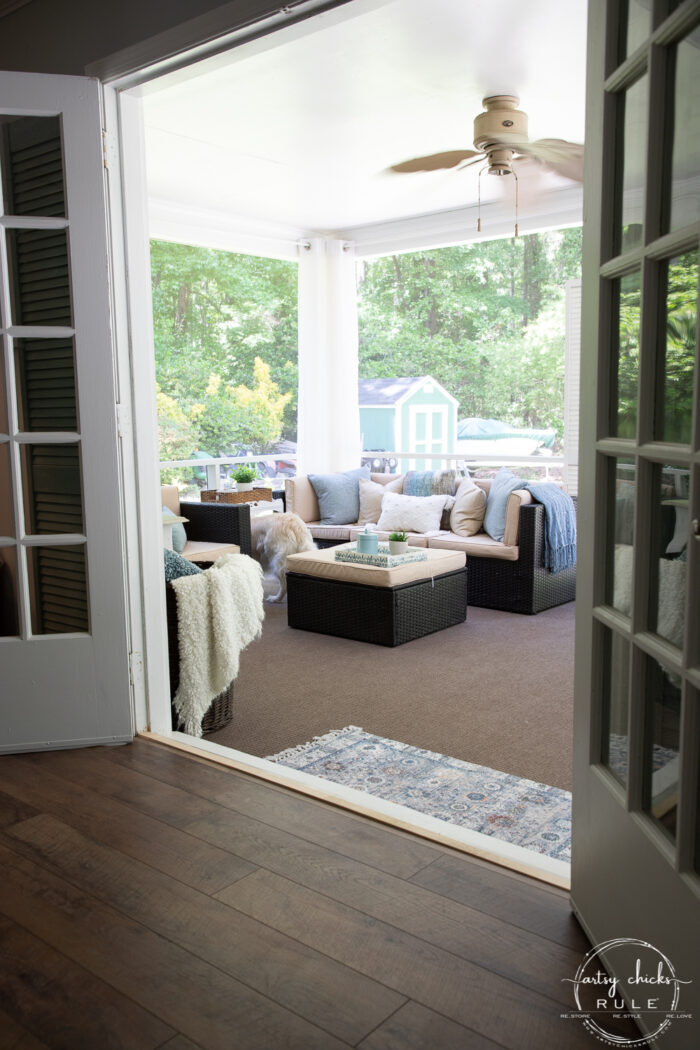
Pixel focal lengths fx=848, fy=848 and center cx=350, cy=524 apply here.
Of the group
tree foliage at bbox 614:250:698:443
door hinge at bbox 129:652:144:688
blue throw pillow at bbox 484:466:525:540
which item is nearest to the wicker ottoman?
blue throw pillow at bbox 484:466:525:540

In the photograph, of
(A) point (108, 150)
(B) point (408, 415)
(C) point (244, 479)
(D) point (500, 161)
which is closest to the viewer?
(A) point (108, 150)

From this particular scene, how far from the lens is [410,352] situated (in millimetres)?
11500

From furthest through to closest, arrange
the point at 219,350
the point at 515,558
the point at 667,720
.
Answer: the point at 219,350, the point at 515,558, the point at 667,720

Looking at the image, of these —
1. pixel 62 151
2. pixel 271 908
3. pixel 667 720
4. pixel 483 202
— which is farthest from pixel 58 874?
pixel 483 202

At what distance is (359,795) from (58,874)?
2.96 feet

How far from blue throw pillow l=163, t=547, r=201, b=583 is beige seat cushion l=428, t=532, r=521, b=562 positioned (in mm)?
2532

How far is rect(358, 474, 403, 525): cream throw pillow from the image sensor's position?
6836mm

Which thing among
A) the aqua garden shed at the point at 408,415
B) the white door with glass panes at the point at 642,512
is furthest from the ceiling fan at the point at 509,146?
the aqua garden shed at the point at 408,415

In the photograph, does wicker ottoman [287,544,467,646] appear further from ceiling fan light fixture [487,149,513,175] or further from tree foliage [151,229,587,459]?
tree foliage [151,229,587,459]

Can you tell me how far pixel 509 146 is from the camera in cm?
455

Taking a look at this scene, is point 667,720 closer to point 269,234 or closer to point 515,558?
point 515,558

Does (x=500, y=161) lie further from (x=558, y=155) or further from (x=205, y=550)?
(x=205, y=550)

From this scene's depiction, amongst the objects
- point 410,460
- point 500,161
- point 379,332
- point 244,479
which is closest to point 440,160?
point 500,161

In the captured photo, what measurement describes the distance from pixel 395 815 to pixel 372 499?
15.0 feet
